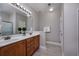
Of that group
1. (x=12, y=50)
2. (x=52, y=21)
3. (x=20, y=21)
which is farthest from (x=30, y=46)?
(x=52, y=21)

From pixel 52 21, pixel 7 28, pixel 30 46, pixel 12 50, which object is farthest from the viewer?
pixel 52 21

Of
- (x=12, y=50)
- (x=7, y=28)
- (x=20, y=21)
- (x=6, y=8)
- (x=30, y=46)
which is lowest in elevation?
(x=30, y=46)

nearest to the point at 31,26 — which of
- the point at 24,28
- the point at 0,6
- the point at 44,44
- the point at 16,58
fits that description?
the point at 24,28

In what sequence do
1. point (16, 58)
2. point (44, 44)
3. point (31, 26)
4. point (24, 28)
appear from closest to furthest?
point (16, 58), point (24, 28), point (31, 26), point (44, 44)

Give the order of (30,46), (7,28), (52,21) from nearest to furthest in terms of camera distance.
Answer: (7,28)
(30,46)
(52,21)

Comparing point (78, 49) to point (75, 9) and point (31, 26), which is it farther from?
point (31, 26)

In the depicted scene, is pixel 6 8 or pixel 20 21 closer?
pixel 6 8

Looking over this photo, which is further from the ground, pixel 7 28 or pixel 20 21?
pixel 20 21

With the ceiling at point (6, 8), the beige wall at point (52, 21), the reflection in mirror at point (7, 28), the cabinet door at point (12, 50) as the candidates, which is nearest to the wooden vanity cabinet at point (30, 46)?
the cabinet door at point (12, 50)

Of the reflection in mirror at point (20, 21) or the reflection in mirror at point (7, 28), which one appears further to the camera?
the reflection in mirror at point (20, 21)

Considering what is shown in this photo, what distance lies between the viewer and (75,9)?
2654 mm

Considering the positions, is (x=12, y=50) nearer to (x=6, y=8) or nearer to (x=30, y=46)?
(x=30, y=46)

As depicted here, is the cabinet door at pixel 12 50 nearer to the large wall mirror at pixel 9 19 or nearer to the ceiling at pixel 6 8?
the large wall mirror at pixel 9 19

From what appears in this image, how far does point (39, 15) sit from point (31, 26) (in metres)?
0.75
